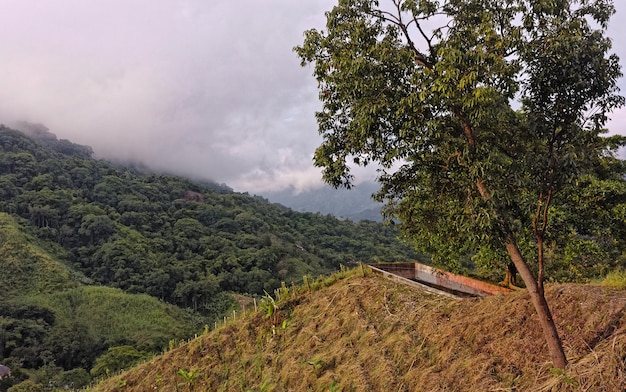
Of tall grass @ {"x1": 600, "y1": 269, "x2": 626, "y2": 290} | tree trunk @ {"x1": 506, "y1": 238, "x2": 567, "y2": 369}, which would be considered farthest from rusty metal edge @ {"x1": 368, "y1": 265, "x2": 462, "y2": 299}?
tree trunk @ {"x1": 506, "y1": 238, "x2": 567, "y2": 369}

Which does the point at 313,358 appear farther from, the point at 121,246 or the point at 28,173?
the point at 28,173

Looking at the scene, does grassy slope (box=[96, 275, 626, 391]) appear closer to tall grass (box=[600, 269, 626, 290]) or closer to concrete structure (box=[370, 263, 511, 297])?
tall grass (box=[600, 269, 626, 290])

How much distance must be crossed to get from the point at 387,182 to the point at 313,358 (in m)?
5.83

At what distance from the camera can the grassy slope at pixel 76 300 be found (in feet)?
197

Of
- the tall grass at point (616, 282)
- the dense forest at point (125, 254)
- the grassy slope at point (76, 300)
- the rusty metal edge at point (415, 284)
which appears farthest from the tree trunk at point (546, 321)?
the grassy slope at point (76, 300)

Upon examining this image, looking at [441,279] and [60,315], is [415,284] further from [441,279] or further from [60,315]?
[60,315]

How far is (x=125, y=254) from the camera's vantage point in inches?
3243

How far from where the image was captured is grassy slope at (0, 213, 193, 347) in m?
60.2

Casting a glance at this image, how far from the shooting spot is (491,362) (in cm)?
806

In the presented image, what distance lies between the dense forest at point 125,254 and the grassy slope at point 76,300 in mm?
195

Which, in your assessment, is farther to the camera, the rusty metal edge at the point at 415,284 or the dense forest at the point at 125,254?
the dense forest at the point at 125,254

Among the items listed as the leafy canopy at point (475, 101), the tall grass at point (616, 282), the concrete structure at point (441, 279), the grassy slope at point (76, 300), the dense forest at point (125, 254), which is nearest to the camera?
the leafy canopy at point (475, 101)

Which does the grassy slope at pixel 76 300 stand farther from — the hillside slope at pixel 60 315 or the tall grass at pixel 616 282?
the tall grass at pixel 616 282

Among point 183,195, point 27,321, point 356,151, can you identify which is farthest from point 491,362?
point 183,195
